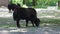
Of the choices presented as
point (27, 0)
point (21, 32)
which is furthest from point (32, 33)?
point (27, 0)

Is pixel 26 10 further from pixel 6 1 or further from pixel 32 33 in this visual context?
pixel 6 1

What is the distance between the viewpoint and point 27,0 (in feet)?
138

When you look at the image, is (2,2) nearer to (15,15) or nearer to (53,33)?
(15,15)

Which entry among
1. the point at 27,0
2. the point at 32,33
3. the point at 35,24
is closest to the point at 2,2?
the point at 27,0

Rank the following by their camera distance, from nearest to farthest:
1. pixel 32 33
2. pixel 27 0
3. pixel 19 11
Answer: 1. pixel 32 33
2. pixel 19 11
3. pixel 27 0

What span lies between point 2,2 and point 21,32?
31648mm

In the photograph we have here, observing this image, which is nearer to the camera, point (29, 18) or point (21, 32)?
point (21, 32)

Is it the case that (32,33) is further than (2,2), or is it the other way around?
(2,2)

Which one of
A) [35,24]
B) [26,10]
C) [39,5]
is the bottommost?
[39,5]

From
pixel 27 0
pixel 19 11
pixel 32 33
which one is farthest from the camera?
pixel 27 0

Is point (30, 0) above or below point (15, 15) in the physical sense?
below

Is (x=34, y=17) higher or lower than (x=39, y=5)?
higher

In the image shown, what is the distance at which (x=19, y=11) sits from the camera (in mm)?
14719

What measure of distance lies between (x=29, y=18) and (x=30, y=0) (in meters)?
28.0
